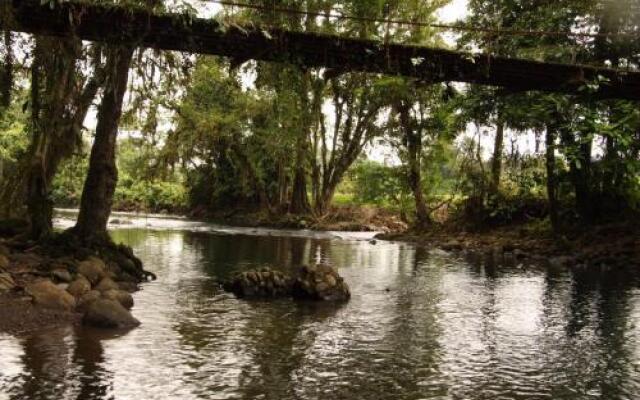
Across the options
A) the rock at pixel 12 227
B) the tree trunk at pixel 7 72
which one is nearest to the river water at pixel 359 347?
the rock at pixel 12 227

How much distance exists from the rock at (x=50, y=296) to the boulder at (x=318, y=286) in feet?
14.3

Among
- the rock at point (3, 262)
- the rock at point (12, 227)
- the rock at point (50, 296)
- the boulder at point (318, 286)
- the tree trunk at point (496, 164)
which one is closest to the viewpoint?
the rock at point (50, 296)

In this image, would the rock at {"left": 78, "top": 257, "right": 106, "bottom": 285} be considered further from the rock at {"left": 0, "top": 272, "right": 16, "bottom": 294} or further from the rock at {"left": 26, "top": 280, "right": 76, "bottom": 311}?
the rock at {"left": 26, "top": 280, "right": 76, "bottom": 311}

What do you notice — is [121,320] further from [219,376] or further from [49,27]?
[49,27]

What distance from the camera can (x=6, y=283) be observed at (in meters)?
11.1

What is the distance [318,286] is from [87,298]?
4.39 metres

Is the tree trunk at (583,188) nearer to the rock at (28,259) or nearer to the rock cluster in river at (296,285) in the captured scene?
the rock cluster in river at (296,285)

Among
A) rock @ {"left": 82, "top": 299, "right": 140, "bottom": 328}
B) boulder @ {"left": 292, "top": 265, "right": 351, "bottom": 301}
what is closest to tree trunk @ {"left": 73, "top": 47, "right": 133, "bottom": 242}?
boulder @ {"left": 292, "top": 265, "right": 351, "bottom": 301}

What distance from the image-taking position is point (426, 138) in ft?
109

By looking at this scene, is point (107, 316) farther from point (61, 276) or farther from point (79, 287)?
point (61, 276)

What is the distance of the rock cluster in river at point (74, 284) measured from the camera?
9.97 metres

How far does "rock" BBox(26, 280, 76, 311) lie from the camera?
10.4 m

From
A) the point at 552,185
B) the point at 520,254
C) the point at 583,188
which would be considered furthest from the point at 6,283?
the point at 583,188

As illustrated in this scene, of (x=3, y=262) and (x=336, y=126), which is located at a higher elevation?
(x=336, y=126)
